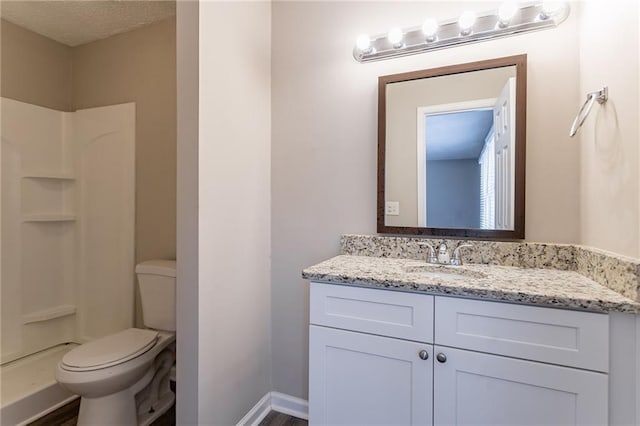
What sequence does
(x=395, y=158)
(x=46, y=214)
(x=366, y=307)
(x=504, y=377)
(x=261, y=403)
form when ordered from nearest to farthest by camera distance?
(x=504, y=377), (x=366, y=307), (x=395, y=158), (x=261, y=403), (x=46, y=214)

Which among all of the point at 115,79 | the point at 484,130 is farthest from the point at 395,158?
the point at 115,79

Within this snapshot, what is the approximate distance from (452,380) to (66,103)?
10.1 feet

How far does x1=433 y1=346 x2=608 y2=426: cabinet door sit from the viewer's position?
0.89 m

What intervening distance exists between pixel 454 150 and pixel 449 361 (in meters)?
0.91

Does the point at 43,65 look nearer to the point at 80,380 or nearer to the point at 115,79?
the point at 115,79

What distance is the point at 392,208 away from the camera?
1.56 meters

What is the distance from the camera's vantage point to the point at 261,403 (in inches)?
66.7

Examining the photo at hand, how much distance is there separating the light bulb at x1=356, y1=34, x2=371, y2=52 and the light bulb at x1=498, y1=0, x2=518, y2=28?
21.9 inches

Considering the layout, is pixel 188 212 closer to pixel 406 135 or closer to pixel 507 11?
pixel 406 135

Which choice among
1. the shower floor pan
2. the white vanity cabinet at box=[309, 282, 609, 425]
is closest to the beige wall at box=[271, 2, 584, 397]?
the white vanity cabinet at box=[309, 282, 609, 425]

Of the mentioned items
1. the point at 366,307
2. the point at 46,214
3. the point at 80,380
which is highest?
the point at 46,214

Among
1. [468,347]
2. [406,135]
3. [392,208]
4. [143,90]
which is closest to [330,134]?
[406,135]

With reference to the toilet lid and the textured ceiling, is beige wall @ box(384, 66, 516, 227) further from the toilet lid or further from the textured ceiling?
the textured ceiling

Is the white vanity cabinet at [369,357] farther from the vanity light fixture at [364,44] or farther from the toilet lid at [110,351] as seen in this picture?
the vanity light fixture at [364,44]
